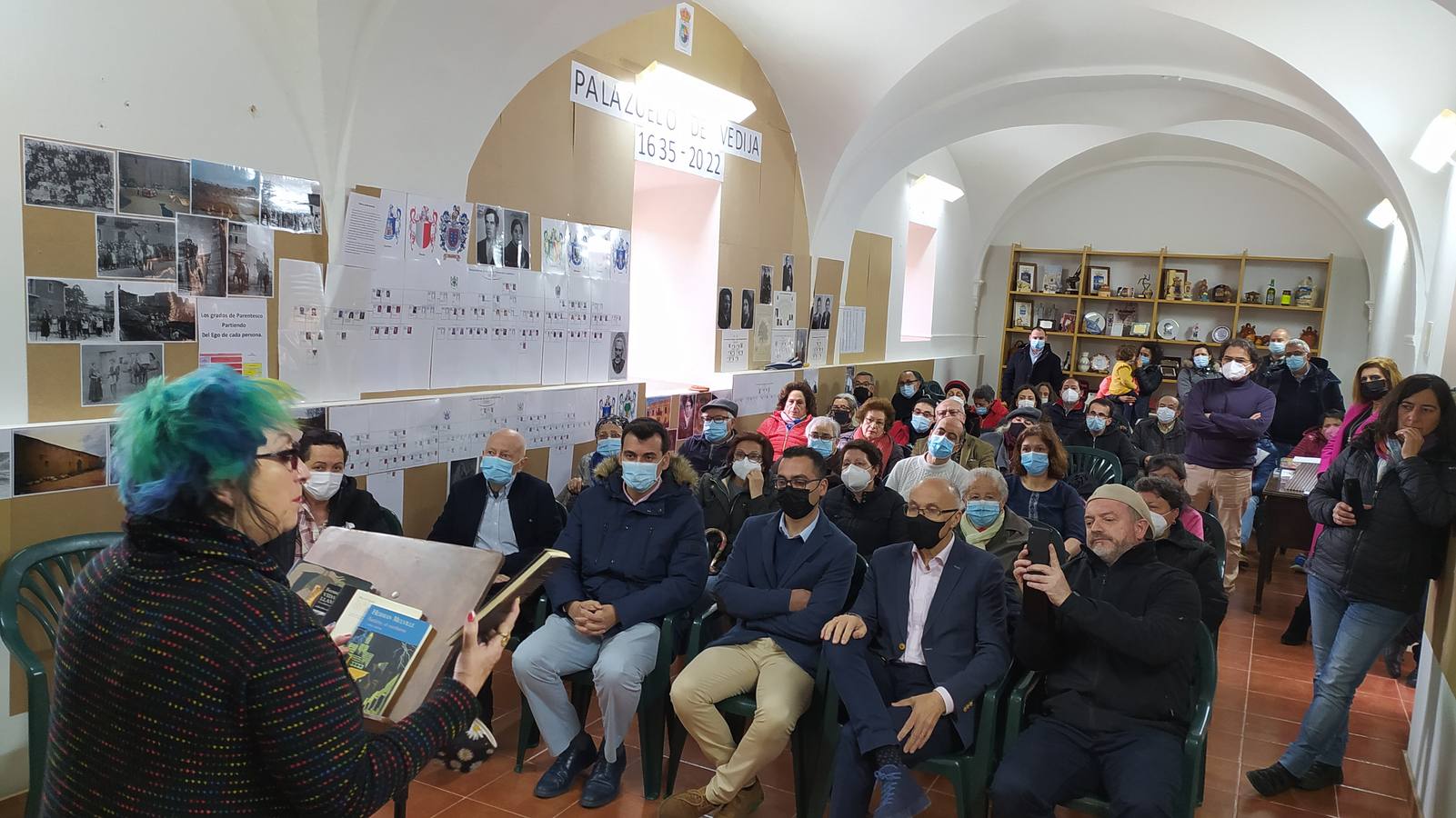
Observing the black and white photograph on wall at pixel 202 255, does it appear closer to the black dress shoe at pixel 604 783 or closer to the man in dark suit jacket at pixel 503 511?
the man in dark suit jacket at pixel 503 511

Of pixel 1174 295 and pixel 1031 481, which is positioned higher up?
pixel 1174 295

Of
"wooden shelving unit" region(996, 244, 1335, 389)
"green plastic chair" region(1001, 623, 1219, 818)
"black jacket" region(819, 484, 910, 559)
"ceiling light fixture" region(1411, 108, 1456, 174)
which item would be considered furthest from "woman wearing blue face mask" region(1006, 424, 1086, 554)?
"wooden shelving unit" region(996, 244, 1335, 389)

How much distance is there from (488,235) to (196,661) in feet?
12.9

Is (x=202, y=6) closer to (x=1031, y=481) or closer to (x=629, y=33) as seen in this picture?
(x=629, y=33)

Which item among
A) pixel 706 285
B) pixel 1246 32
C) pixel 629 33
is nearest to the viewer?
pixel 629 33

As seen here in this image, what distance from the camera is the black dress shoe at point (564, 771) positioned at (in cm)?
354

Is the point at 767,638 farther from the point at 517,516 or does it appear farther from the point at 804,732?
the point at 517,516

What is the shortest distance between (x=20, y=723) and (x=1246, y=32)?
7.68 metres

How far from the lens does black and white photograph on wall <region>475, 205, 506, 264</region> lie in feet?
16.2

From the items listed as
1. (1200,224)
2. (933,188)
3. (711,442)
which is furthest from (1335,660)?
(1200,224)

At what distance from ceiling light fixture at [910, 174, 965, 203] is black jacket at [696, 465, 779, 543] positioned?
6.28 metres

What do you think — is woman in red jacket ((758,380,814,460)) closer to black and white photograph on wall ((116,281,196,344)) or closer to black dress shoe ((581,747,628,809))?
black dress shoe ((581,747,628,809))

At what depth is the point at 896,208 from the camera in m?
10.1

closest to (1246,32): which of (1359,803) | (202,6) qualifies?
(1359,803)
